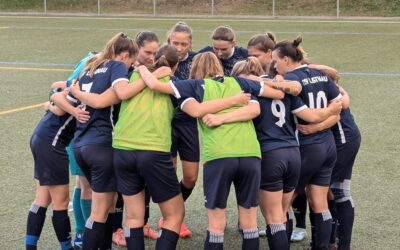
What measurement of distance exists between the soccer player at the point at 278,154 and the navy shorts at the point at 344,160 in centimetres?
55

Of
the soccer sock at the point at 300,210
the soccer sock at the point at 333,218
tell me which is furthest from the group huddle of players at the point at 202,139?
the soccer sock at the point at 300,210

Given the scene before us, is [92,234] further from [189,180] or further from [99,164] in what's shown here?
[189,180]

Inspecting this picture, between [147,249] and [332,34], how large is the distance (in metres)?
20.9

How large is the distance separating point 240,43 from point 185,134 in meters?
16.6

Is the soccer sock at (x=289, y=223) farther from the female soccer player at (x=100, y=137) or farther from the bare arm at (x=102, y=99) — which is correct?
the bare arm at (x=102, y=99)

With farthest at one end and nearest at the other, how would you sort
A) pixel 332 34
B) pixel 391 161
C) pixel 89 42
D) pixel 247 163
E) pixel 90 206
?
pixel 332 34, pixel 89 42, pixel 391 161, pixel 90 206, pixel 247 163

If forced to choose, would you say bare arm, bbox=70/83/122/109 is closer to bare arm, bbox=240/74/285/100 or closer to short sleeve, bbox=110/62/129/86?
short sleeve, bbox=110/62/129/86

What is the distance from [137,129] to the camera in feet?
16.1

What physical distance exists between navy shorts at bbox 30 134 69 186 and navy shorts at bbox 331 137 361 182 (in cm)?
229

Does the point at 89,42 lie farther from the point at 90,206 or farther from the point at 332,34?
the point at 90,206

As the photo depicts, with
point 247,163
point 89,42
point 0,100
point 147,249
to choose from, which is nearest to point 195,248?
point 147,249

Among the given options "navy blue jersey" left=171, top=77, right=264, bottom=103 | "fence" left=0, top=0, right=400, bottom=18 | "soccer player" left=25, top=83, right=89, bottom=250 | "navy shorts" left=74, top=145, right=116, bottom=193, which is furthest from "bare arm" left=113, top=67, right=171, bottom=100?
"fence" left=0, top=0, right=400, bottom=18

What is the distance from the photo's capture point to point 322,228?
5449 millimetres

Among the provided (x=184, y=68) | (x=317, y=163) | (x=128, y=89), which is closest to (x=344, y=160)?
(x=317, y=163)
